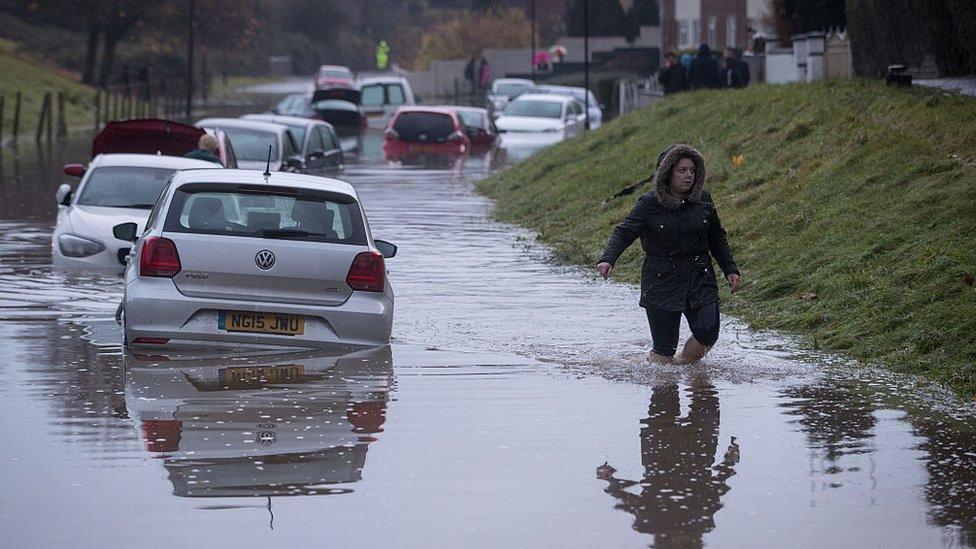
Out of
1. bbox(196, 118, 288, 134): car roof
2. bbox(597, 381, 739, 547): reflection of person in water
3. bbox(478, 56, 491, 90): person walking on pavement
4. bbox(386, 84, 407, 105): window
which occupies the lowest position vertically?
bbox(597, 381, 739, 547): reflection of person in water

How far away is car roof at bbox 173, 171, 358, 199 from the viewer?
11.9 m

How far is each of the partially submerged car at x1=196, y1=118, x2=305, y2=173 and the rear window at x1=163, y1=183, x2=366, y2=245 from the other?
515 inches

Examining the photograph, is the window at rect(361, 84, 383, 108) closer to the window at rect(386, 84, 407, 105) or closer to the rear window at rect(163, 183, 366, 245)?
the window at rect(386, 84, 407, 105)

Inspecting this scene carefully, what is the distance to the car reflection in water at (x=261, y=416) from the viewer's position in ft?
27.2

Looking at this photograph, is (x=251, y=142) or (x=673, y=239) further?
(x=251, y=142)

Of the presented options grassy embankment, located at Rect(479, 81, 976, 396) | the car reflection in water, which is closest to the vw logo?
the car reflection in water

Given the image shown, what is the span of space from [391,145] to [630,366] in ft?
94.0

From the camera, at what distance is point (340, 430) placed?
952 cm

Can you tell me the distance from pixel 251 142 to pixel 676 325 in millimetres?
15743

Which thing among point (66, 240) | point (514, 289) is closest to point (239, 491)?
point (514, 289)

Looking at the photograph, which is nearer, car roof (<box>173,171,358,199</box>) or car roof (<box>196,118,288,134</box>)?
car roof (<box>173,171,358,199</box>)

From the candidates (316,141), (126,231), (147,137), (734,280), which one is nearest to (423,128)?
(316,141)

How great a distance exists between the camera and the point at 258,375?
37.2 feet

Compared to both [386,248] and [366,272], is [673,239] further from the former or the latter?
[386,248]
